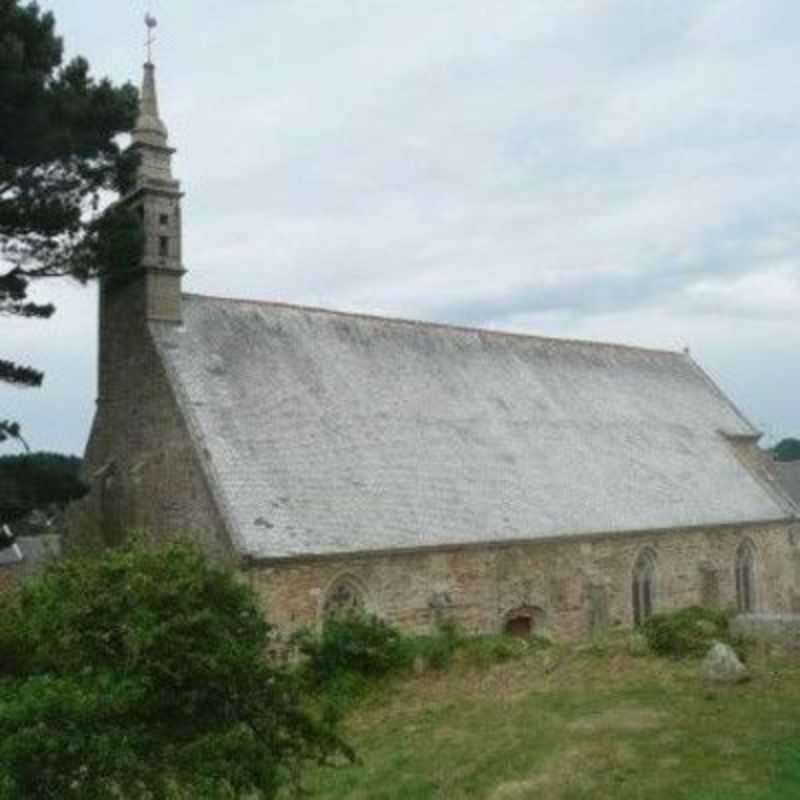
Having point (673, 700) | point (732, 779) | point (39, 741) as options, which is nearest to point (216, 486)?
point (673, 700)

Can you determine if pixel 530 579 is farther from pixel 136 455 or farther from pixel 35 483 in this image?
pixel 35 483

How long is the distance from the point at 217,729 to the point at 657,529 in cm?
2225

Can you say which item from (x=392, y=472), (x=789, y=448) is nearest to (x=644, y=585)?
(x=392, y=472)

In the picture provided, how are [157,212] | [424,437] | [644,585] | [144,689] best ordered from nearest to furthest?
[144,689]
[157,212]
[424,437]
[644,585]

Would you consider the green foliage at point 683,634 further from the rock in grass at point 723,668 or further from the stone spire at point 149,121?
the stone spire at point 149,121

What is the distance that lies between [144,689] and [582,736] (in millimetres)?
7831

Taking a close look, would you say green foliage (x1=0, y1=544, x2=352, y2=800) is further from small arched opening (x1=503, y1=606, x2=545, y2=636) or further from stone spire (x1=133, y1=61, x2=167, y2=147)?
stone spire (x1=133, y1=61, x2=167, y2=147)

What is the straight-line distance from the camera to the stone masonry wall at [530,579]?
21328 mm

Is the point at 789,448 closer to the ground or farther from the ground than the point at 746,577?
farther from the ground

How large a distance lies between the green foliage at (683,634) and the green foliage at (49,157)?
13335 millimetres

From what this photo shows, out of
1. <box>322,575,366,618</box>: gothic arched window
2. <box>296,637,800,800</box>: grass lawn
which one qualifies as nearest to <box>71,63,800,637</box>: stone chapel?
<box>322,575,366,618</box>: gothic arched window

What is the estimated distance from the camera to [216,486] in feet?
70.0

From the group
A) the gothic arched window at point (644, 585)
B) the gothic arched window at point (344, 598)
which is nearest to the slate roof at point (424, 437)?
the gothic arched window at point (344, 598)

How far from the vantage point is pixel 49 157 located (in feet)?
66.9
